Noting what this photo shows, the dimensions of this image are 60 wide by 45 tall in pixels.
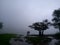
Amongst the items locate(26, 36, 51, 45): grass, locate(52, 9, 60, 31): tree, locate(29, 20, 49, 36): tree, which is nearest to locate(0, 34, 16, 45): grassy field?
locate(26, 36, 51, 45): grass

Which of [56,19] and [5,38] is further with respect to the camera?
[56,19]

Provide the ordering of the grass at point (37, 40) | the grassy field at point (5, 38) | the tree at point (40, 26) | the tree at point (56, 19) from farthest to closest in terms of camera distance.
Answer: the tree at point (56, 19)
the tree at point (40, 26)
the grass at point (37, 40)
the grassy field at point (5, 38)

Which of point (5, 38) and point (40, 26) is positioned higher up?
point (40, 26)

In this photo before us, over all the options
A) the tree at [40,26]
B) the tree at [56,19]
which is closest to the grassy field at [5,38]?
the tree at [40,26]

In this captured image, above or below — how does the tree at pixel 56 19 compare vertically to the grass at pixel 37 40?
above

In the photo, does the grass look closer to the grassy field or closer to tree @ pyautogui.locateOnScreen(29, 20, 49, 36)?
tree @ pyautogui.locateOnScreen(29, 20, 49, 36)

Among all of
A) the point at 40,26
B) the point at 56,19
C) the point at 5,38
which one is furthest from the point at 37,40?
the point at 56,19

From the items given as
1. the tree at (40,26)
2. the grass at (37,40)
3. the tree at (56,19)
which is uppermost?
the tree at (56,19)

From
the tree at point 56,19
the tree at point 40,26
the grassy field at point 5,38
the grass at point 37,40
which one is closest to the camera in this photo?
the grassy field at point 5,38

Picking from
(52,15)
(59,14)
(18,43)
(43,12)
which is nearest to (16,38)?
(18,43)

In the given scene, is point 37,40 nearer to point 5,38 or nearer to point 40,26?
point 40,26

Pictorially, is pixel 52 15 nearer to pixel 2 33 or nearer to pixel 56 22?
pixel 56 22

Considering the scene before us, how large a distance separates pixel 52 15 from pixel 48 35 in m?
0.42

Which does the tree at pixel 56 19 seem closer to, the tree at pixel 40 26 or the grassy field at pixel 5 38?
the tree at pixel 40 26
